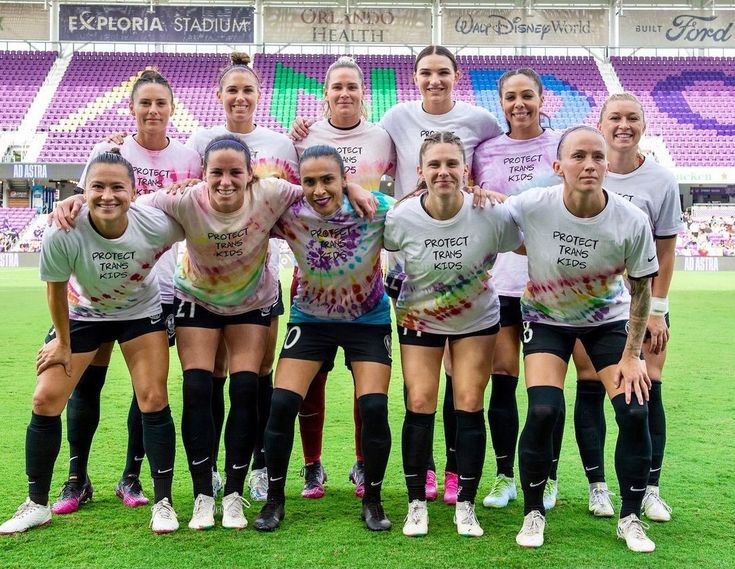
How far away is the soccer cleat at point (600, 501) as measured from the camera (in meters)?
4.05

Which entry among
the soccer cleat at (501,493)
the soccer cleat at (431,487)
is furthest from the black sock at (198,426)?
the soccer cleat at (501,493)

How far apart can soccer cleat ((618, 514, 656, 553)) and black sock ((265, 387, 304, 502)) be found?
1.66 meters

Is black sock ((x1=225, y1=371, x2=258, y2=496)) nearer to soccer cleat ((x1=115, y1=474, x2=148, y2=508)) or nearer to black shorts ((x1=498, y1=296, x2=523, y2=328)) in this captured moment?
soccer cleat ((x1=115, y1=474, x2=148, y2=508))

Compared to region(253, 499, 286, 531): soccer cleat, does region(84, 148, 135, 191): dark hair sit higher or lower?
higher

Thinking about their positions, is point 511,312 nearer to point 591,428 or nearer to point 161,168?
point 591,428

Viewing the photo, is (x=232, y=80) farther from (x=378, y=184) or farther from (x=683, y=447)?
(x=683, y=447)

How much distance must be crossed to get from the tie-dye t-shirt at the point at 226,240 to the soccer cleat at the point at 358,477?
1.17 metres

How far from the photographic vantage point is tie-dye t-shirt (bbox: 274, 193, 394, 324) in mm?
4008

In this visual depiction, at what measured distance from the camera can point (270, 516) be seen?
3.88 m

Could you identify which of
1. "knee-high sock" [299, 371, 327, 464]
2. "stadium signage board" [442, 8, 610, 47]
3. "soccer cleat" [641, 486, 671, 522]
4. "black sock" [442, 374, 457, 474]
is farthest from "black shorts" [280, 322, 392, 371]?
"stadium signage board" [442, 8, 610, 47]

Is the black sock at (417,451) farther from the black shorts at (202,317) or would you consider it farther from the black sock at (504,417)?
the black shorts at (202,317)

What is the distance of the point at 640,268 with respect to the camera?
364 cm

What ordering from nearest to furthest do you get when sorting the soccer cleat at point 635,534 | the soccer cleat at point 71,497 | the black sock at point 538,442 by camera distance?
the soccer cleat at point 635,534 → the black sock at point 538,442 → the soccer cleat at point 71,497

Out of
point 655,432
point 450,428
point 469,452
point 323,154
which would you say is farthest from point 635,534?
point 323,154
